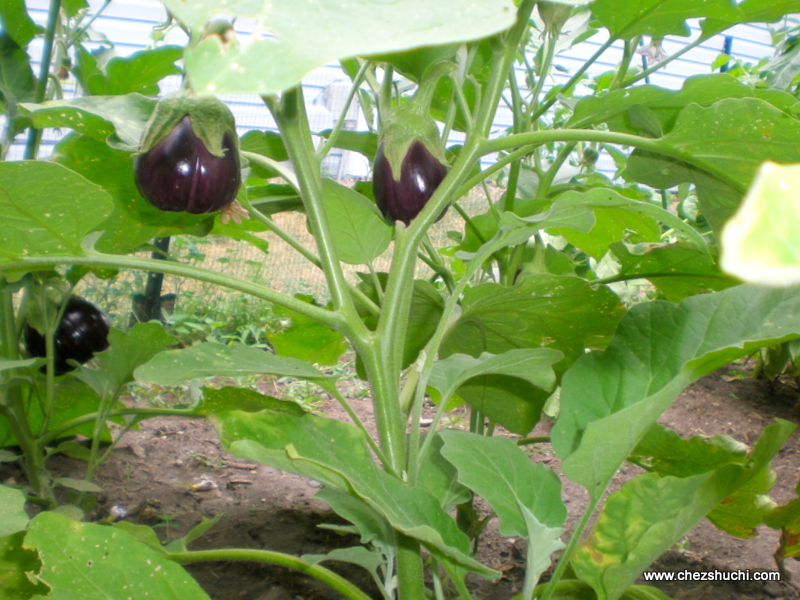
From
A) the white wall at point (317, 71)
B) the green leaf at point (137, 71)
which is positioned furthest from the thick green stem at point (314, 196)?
the white wall at point (317, 71)

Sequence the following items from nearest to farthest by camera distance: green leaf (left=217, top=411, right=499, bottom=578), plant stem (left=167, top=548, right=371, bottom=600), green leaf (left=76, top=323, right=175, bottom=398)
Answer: green leaf (left=217, top=411, right=499, bottom=578) → plant stem (left=167, top=548, right=371, bottom=600) → green leaf (left=76, top=323, right=175, bottom=398)

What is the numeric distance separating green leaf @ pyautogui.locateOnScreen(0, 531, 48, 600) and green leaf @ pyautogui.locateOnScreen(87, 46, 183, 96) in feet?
1.46

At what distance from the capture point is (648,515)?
0.33 metres

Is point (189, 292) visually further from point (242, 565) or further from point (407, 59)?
point (407, 59)

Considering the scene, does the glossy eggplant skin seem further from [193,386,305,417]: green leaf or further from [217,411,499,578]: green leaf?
[217,411,499,578]: green leaf

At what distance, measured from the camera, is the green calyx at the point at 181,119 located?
371 mm

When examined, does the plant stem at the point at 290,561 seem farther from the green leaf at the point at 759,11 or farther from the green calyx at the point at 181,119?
the green leaf at the point at 759,11

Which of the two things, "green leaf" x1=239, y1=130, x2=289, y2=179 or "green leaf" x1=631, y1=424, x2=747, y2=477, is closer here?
"green leaf" x1=631, y1=424, x2=747, y2=477

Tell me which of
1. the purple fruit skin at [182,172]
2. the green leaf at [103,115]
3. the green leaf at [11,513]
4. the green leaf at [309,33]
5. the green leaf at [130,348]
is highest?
the green leaf at [309,33]

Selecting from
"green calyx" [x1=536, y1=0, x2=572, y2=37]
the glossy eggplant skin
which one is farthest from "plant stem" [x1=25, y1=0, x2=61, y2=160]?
"green calyx" [x1=536, y1=0, x2=572, y2=37]

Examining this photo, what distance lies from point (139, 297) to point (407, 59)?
1360 mm

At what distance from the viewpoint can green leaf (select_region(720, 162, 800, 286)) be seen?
0.05 metres

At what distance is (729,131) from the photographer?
1.17 feet

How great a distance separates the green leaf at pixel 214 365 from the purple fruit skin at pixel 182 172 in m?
Answer: 0.10
